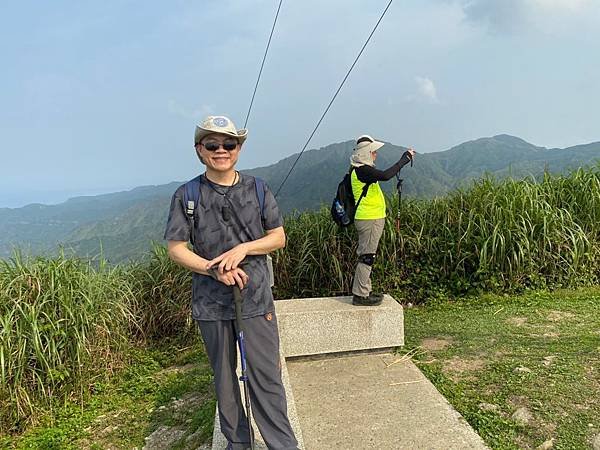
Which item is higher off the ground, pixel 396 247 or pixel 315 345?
pixel 396 247

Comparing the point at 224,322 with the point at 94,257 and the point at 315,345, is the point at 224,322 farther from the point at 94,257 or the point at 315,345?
the point at 94,257

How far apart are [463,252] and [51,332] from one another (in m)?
4.55

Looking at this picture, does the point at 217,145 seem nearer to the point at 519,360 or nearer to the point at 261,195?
the point at 261,195

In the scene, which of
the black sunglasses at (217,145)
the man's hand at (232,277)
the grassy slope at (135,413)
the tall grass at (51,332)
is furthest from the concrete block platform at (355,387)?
the tall grass at (51,332)

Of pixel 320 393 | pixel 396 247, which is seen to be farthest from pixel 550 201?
pixel 320 393

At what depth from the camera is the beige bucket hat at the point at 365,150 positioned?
396cm

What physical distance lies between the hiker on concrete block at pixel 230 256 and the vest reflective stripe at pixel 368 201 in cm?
195

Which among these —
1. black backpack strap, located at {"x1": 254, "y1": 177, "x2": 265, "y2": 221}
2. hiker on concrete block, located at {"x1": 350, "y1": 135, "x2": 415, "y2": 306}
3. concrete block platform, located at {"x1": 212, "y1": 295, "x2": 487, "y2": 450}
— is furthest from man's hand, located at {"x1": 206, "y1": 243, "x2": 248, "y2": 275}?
hiker on concrete block, located at {"x1": 350, "y1": 135, "x2": 415, "y2": 306}

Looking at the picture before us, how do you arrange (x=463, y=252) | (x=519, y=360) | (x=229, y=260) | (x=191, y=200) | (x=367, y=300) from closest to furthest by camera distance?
1. (x=229, y=260)
2. (x=191, y=200)
3. (x=519, y=360)
4. (x=367, y=300)
5. (x=463, y=252)

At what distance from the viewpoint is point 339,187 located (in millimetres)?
4117

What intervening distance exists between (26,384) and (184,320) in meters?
1.73

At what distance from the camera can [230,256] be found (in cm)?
193

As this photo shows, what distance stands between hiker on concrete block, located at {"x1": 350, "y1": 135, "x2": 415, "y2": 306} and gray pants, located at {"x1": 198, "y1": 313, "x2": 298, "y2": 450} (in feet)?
6.61

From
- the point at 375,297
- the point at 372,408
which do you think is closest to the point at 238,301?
the point at 372,408
